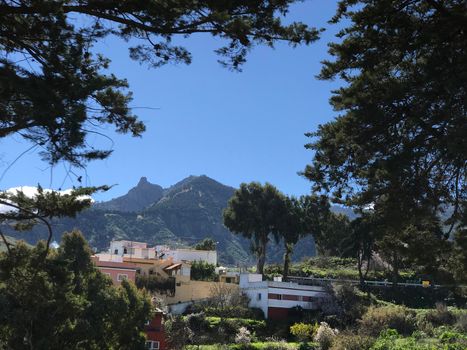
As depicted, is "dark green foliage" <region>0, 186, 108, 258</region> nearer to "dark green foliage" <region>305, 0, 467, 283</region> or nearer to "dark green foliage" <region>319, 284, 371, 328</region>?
"dark green foliage" <region>305, 0, 467, 283</region>

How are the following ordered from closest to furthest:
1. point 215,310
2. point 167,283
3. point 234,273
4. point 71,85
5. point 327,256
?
point 71,85, point 215,310, point 167,283, point 234,273, point 327,256

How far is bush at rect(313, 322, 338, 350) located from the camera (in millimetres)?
38812

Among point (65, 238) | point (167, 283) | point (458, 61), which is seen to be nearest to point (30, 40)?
point (458, 61)

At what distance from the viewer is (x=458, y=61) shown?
965 cm

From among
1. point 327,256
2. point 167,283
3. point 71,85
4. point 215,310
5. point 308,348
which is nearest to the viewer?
point 71,85

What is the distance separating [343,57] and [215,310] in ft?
123

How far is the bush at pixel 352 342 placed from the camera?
120ft

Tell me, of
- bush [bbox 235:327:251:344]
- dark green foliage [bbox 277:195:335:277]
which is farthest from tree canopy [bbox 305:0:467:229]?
dark green foliage [bbox 277:195:335:277]

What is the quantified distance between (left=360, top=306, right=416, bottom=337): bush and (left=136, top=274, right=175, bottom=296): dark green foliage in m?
17.3

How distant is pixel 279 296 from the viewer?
4750 centimetres

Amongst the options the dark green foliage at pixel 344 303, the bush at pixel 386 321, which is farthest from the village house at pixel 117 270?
the bush at pixel 386 321

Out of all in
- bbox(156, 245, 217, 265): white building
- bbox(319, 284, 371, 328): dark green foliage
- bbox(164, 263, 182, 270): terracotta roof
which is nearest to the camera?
bbox(319, 284, 371, 328): dark green foliage

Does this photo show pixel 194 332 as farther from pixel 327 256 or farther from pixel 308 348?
pixel 327 256

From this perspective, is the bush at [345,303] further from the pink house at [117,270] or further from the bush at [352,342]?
the pink house at [117,270]
